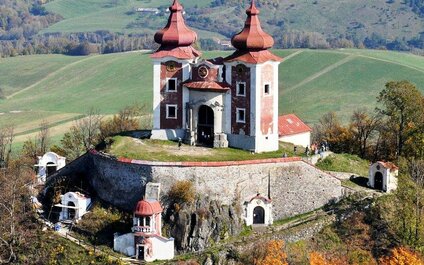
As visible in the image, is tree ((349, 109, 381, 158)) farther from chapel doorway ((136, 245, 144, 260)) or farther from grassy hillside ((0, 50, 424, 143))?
grassy hillside ((0, 50, 424, 143))

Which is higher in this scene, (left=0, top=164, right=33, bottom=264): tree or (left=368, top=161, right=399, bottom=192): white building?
(left=368, top=161, right=399, bottom=192): white building

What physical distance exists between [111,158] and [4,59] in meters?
124

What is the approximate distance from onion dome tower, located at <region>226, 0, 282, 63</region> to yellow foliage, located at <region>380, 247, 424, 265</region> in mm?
15308

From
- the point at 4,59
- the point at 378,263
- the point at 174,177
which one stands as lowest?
the point at 4,59

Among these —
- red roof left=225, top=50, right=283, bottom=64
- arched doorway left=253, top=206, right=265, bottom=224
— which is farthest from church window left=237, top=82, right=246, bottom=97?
arched doorway left=253, top=206, right=265, bottom=224

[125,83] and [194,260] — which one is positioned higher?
[194,260]

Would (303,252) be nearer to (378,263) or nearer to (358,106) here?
(378,263)

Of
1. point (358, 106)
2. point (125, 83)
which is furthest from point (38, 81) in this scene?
point (358, 106)

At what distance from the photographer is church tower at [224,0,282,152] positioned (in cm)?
6581

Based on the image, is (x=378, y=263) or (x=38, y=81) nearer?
(x=378, y=263)

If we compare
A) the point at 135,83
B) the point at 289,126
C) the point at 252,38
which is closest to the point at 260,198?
the point at 252,38

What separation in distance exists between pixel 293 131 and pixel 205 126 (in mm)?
8092

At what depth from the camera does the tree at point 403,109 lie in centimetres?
7162

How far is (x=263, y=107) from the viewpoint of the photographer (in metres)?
66.4
